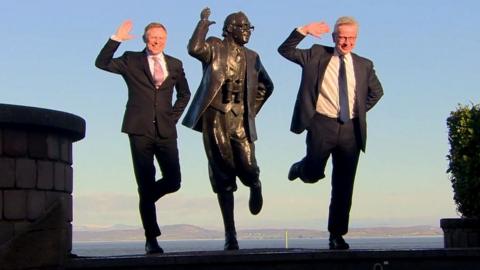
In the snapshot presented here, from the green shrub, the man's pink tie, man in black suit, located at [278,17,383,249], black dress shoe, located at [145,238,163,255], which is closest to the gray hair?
man in black suit, located at [278,17,383,249]

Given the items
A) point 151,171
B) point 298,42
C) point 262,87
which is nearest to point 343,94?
point 298,42

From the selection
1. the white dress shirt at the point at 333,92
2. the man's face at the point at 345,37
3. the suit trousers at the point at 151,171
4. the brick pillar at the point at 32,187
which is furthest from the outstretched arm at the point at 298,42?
the brick pillar at the point at 32,187

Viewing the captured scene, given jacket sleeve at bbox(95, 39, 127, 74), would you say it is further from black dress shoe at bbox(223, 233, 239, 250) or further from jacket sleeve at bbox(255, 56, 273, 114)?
black dress shoe at bbox(223, 233, 239, 250)

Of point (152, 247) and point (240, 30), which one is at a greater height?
point (240, 30)

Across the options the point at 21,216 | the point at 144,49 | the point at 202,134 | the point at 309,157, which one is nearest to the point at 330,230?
the point at 309,157

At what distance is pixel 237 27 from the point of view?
35.3ft

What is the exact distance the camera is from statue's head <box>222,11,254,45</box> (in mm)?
10758

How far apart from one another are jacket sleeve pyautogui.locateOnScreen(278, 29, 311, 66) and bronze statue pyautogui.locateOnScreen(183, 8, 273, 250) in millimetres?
445

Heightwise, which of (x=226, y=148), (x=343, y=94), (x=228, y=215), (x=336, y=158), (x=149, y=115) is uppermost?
(x=343, y=94)

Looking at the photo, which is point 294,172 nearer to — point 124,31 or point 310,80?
point 310,80

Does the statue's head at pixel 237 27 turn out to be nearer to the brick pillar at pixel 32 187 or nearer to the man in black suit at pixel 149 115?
the man in black suit at pixel 149 115

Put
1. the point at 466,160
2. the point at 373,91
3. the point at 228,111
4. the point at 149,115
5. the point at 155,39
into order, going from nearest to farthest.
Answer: the point at 149,115, the point at 155,39, the point at 228,111, the point at 373,91, the point at 466,160

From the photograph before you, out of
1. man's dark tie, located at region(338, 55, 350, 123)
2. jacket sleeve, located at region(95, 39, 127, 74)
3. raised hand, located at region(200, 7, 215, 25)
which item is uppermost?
raised hand, located at region(200, 7, 215, 25)

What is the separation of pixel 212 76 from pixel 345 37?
1.50 metres
